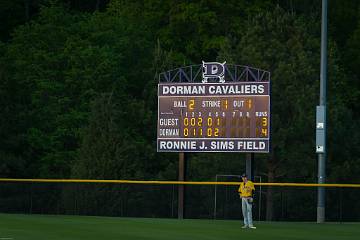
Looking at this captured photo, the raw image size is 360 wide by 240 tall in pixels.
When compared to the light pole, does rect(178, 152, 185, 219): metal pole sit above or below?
below

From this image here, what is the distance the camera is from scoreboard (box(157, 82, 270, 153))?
128 feet

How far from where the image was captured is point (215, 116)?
3947 centimetres

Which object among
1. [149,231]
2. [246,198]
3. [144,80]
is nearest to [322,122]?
[246,198]

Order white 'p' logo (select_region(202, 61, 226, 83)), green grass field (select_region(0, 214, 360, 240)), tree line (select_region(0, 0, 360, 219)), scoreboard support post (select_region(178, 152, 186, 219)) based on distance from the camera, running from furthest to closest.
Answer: tree line (select_region(0, 0, 360, 219)), scoreboard support post (select_region(178, 152, 186, 219)), white 'p' logo (select_region(202, 61, 226, 83)), green grass field (select_region(0, 214, 360, 240))

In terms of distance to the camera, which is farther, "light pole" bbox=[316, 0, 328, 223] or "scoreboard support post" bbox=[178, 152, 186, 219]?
"scoreboard support post" bbox=[178, 152, 186, 219]

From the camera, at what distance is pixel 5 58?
67.8 meters

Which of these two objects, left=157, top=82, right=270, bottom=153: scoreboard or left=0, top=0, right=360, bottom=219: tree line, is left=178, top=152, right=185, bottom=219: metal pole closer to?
left=157, top=82, right=270, bottom=153: scoreboard

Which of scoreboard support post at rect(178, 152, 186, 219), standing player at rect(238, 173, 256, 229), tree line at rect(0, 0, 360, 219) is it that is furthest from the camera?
tree line at rect(0, 0, 360, 219)

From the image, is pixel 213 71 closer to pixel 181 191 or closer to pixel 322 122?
pixel 322 122

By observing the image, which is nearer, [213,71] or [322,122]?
[322,122]

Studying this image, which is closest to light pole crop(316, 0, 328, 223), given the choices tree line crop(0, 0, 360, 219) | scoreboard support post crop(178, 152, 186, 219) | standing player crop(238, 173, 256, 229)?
tree line crop(0, 0, 360, 219)

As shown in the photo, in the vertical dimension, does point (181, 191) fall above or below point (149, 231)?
above

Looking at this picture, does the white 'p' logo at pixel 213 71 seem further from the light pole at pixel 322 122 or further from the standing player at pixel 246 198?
the standing player at pixel 246 198

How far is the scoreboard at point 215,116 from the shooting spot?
39.1 m
